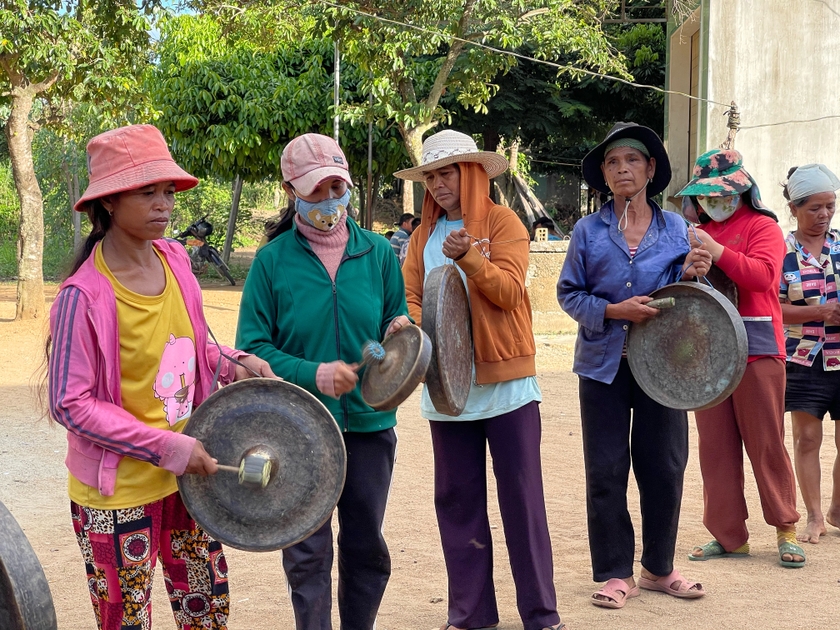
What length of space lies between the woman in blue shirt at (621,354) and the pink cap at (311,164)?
1.47m

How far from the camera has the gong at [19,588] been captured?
2.27 meters

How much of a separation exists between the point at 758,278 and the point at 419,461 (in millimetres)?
3471

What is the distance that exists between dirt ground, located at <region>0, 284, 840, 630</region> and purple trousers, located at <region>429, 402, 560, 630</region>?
0.90ft

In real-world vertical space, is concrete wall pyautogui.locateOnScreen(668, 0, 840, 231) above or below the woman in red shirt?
above

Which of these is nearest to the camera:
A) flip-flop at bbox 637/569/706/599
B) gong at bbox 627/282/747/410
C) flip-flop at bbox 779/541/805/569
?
gong at bbox 627/282/747/410

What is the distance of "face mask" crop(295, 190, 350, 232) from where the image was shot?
3.33 meters

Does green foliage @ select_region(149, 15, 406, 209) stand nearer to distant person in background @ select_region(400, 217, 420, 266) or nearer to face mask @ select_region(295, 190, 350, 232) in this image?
distant person in background @ select_region(400, 217, 420, 266)

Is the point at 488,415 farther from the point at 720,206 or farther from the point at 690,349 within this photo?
the point at 720,206

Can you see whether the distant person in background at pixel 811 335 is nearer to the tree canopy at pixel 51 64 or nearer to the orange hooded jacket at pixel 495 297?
the orange hooded jacket at pixel 495 297

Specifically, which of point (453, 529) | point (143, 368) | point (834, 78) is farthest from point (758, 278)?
point (834, 78)

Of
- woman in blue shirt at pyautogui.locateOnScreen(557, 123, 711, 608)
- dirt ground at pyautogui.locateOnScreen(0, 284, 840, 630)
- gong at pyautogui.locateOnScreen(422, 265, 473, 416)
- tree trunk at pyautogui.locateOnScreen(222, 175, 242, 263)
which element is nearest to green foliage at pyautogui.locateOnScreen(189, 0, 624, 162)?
dirt ground at pyautogui.locateOnScreen(0, 284, 840, 630)

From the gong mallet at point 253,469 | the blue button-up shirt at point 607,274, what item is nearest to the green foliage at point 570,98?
the blue button-up shirt at point 607,274

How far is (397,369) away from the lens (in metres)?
3.20

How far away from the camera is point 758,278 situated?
15.2 ft
